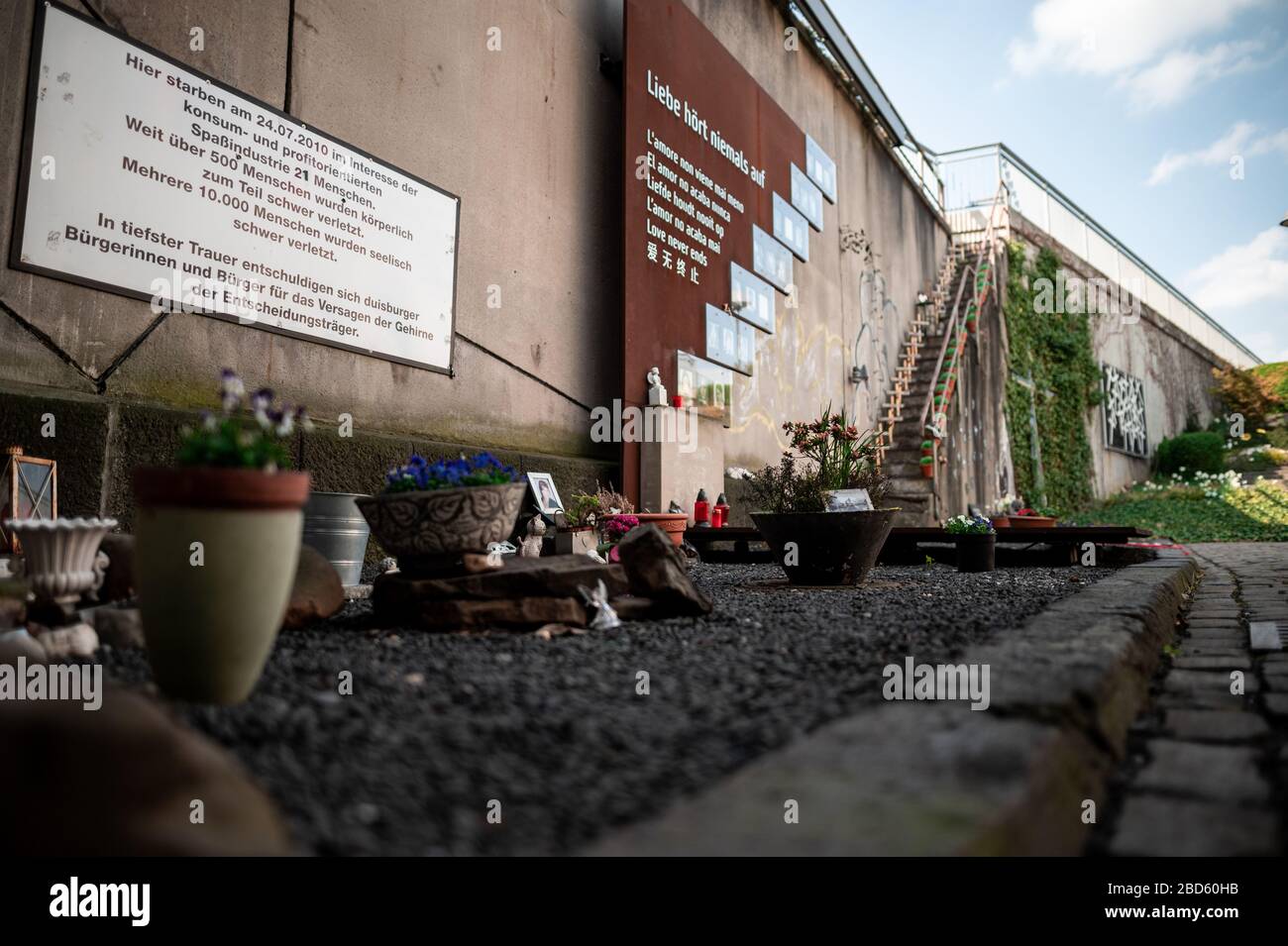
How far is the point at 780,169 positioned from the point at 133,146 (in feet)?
22.8

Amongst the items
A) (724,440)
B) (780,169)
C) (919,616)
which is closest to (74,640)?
(919,616)

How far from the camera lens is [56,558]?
2.06m

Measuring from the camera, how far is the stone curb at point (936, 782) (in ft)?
2.84

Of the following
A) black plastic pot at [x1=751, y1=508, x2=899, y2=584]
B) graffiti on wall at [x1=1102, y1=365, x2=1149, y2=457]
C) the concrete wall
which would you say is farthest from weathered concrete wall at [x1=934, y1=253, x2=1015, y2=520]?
black plastic pot at [x1=751, y1=508, x2=899, y2=584]

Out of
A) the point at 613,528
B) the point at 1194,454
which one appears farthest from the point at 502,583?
the point at 1194,454

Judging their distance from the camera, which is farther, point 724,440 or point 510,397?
point 724,440

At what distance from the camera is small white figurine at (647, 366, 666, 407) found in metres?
6.34

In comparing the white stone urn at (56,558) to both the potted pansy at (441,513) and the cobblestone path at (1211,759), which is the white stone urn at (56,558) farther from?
the cobblestone path at (1211,759)

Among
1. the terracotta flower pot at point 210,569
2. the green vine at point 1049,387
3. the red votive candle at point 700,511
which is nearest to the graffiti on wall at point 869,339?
the green vine at point 1049,387

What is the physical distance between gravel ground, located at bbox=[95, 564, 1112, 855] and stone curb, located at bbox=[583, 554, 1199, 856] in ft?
0.44

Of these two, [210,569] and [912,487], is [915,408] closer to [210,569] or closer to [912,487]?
[912,487]

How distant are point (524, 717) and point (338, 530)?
2357mm
